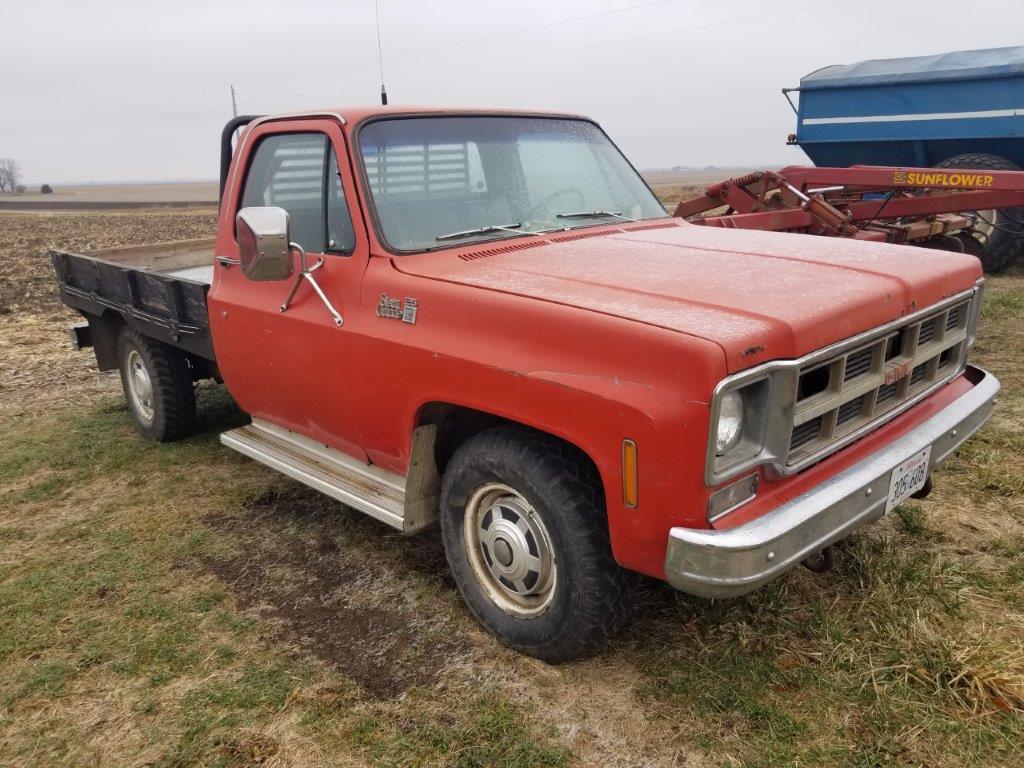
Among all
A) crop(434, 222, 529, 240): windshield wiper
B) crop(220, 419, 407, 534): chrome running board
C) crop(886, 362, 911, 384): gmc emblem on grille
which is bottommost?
crop(220, 419, 407, 534): chrome running board

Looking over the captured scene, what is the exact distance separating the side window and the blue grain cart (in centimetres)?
841

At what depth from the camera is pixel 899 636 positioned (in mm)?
2967

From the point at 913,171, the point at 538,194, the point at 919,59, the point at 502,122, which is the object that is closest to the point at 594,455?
the point at 538,194

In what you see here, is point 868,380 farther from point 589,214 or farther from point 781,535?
point 589,214

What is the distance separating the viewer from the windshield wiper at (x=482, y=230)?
339 centimetres

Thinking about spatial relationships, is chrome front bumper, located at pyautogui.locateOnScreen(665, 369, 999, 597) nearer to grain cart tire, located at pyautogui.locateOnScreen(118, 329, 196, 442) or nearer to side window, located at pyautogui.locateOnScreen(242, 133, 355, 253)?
side window, located at pyautogui.locateOnScreen(242, 133, 355, 253)

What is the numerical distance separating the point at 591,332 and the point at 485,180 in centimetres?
146

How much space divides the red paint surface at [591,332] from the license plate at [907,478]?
13cm

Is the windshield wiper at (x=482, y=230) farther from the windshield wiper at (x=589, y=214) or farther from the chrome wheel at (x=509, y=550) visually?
the chrome wheel at (x=509, y=550)

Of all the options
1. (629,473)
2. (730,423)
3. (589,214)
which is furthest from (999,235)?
(629,473)

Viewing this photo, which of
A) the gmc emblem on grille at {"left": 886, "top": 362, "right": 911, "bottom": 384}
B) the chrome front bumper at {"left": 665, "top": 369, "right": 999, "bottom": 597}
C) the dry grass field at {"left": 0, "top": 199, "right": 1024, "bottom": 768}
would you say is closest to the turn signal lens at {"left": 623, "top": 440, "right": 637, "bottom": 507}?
the chrome front bumper at {"left": 665, "top": 369, "right": 999, "bottom": 597}

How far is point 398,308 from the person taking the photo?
3092 mm

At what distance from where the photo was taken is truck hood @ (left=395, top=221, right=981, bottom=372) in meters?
2.39

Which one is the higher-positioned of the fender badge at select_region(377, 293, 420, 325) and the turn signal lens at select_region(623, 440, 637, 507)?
the fender badge at select_region(377, 293, 420, 325)
